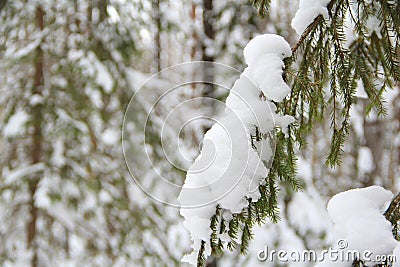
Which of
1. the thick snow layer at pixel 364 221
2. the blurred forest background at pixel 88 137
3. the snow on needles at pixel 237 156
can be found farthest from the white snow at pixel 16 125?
the thick snow layer at pixel 364 221

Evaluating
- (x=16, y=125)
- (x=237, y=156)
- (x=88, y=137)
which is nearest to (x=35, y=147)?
(x=16, y=125)

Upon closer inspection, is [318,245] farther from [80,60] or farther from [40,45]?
[40,45]

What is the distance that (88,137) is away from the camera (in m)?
4.39

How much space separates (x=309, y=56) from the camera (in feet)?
4.67

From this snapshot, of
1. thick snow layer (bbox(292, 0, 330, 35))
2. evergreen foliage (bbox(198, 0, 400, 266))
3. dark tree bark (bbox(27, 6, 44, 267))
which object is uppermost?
dark tree bark (bbox(27, 6, 44, 267))

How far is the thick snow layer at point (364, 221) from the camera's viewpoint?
1.18 m

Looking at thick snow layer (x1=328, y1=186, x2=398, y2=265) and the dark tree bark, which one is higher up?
the dark tree bark

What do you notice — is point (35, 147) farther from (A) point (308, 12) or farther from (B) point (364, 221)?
(B) point (364, 221)

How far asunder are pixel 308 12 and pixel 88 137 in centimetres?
333

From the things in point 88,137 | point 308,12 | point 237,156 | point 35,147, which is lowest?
point 237,156

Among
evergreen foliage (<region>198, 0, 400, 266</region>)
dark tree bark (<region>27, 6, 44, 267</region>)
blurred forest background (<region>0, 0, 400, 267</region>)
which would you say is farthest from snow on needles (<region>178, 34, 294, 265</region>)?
dark tree bark (<region>27, 6, 44, 267</region>)

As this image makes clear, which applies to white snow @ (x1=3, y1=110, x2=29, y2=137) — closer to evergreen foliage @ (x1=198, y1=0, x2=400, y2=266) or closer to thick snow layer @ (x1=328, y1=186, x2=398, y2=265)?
evergreen foliage @ (x1=198, y1=0, x2=400, y2=266)

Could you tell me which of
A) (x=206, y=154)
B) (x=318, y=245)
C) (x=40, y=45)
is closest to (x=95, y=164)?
(x=40, y=45)

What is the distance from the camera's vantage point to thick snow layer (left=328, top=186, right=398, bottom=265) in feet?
3.86
